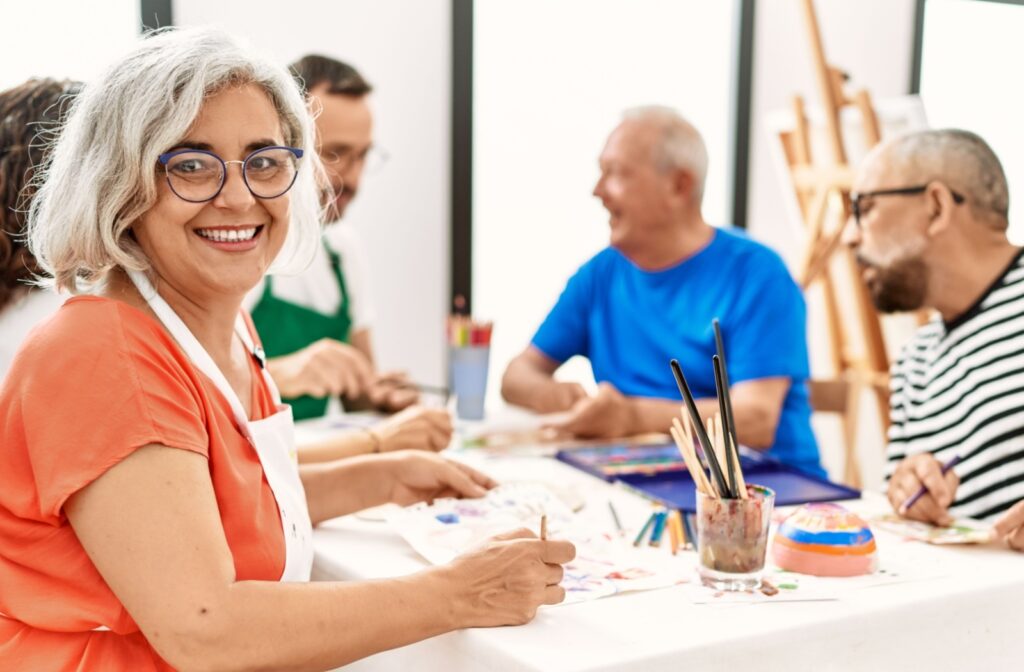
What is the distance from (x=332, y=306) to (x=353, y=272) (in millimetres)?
126

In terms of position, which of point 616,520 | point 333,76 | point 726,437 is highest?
point 333,76

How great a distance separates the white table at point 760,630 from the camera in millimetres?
993

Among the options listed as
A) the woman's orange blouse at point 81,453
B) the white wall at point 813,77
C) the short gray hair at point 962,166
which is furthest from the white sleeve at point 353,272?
the white wall at point 813,77

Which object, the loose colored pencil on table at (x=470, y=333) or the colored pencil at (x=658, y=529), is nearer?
the colored pencil at (x=658, y=529)

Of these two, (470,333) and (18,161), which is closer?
(18,161)

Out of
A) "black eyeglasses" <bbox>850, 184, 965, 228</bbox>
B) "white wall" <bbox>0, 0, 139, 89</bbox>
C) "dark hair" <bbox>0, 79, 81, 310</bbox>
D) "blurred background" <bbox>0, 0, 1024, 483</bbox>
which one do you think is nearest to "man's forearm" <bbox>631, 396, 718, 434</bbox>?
"black eyeglasses" <bbox>850, 184, 965, 228</bbox>

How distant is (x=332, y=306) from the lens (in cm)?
271

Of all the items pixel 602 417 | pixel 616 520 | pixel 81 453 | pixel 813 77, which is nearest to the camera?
pixel 81 453

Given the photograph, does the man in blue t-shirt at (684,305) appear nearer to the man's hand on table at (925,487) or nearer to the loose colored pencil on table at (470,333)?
the loose colored pencil on table at (470,333)

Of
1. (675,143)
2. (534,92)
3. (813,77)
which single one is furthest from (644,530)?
(813,77)

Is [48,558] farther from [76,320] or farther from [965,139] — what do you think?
[965,139]

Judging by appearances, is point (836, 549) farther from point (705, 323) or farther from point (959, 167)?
point (705, 323)

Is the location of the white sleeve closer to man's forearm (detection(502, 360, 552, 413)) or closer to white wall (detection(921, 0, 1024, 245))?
man's forearm (detection(502, 360, 552, 413))

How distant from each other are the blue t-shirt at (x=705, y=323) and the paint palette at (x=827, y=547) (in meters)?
0.86
